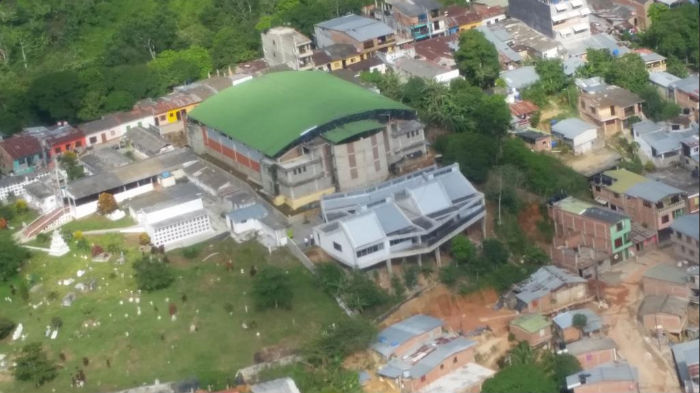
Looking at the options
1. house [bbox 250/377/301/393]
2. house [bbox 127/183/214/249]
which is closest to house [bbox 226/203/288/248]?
house [bbox 127/183/214/249]

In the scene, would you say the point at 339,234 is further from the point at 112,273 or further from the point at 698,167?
the point at 698,167

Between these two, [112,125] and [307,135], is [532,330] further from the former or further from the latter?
[112,125]

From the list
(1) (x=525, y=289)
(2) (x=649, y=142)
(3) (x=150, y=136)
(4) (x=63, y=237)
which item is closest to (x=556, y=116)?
(2) (x=649, y=142)

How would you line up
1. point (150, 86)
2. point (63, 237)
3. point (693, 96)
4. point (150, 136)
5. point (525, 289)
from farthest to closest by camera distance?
point (150, 86)
point (150, 136)
point (693, 96)
point (63, 237)
point (525, 289)

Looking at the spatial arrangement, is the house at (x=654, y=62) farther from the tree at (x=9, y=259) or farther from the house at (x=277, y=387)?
the tree at (x=9, y=259)

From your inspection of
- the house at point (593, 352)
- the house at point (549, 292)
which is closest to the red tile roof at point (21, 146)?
the house at point (549, 292)

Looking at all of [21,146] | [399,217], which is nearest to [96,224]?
[21,146]
